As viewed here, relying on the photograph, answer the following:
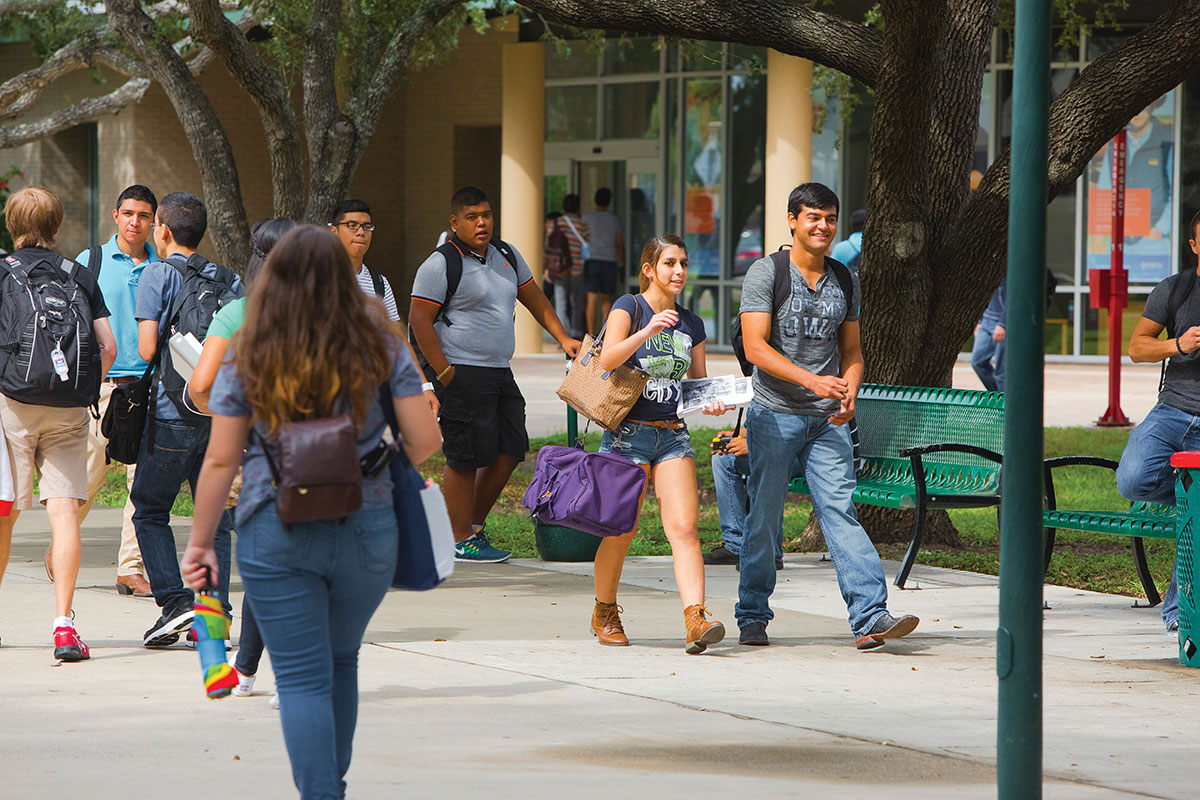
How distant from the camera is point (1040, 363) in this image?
423cm

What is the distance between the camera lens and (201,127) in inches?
464

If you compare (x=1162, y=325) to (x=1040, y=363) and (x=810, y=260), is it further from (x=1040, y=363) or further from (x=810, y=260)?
(x=1040, y=363)

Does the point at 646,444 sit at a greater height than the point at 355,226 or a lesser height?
lesser

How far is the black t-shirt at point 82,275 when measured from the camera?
6.76m

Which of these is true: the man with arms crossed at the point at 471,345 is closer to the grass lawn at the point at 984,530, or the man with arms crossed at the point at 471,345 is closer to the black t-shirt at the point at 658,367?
the grass lawn at the point at 984,530

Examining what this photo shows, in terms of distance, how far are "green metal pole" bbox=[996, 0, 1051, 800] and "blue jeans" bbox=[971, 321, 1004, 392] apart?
10.9 metres

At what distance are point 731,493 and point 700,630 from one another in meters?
2.53

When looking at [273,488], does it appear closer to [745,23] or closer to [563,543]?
[563,543]

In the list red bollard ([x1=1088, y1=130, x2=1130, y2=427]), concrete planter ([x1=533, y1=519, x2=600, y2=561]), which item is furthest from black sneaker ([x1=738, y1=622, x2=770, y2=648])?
red bollard ([x1=1088, y1=130, x2=1130, y2=427])

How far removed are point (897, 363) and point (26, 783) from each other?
6111mm

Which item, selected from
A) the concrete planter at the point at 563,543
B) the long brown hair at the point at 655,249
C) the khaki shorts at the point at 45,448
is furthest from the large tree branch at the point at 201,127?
the long brown hair at the point at 655,249

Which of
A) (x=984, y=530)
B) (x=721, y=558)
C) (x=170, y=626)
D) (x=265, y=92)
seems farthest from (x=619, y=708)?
(x=265, y=92)

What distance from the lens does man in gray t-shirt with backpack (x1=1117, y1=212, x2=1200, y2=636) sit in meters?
7.38

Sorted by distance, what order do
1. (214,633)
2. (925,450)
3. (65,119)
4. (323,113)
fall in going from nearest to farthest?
(214,633) < (925,450) < (323,113) < (65,119)
